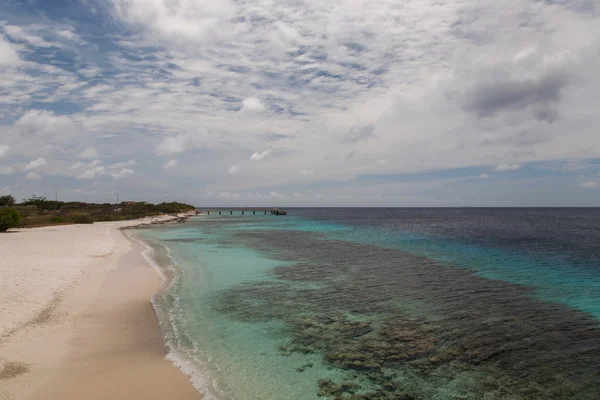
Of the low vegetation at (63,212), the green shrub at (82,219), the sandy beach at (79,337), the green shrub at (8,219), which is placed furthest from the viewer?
the green shrub at (82,219)

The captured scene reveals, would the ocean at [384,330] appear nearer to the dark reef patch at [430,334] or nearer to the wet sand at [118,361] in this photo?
the dark reef patch at [430,334]

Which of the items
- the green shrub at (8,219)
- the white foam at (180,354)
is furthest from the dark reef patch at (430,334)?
the green shrub at (8,219)

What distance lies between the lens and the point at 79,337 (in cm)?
1112

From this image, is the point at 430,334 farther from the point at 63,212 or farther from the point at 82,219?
the point at 63,212

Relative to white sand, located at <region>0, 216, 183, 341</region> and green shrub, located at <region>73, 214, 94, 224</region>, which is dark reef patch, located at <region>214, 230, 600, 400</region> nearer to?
white sand, located at <region>0, 216, 183, 341</region>

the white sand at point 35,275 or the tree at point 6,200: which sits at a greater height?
the tree at point 6,200

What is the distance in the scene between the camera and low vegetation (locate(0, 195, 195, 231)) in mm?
57188

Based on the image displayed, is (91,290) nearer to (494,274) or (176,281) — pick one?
(176,281)

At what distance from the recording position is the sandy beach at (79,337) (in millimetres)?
8172

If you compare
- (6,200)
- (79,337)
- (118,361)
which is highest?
(6,200)

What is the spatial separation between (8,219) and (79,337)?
44.2 meters

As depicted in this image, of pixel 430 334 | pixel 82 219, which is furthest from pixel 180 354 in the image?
pixel 82 219

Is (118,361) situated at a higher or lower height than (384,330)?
higher

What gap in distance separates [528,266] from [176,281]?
974 inches
